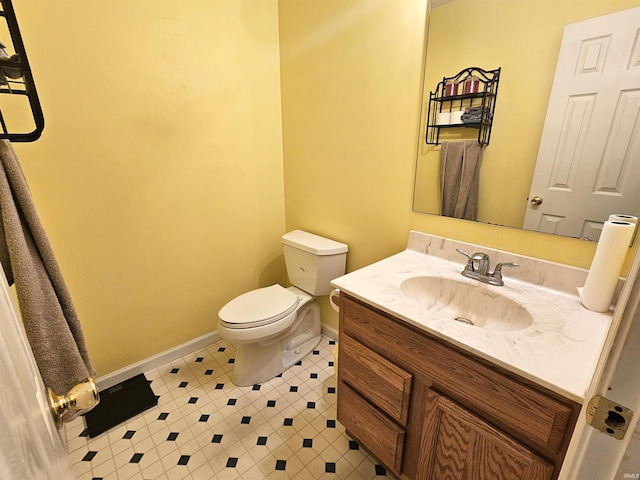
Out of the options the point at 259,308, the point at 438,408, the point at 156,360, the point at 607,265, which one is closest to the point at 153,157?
the point at 259,308

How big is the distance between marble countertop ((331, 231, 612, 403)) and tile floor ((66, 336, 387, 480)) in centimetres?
80

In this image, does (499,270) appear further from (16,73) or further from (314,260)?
(16,73)

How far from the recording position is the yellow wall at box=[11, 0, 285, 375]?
4.23 feet

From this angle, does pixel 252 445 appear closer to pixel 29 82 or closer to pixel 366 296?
pixel 366 296

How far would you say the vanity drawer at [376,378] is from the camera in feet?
3.22

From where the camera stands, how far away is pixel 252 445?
1.35 m

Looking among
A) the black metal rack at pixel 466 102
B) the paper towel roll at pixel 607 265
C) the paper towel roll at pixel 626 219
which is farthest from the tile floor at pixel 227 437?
the black metal rack at pixel 466 102

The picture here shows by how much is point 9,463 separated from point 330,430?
4.51ft

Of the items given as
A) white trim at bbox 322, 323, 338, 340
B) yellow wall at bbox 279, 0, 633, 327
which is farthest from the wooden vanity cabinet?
white trim at bbox 322, 323, 338, 340

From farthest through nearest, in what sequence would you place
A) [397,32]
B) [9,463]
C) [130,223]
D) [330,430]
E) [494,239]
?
1. [130,223]
2. [330,430]
3. [397,32]
4. [494,239]
5. [9,463]

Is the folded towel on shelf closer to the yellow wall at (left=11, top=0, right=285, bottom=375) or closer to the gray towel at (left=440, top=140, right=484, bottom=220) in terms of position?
the gray towel at (left=440, top=140, right=484, bottom=220)

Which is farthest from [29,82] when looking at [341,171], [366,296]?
[341,171]

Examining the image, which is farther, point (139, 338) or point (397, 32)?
point (139, 338)

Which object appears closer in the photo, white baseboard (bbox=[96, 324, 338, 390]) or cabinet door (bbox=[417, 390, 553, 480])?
cabinet door (bbox=[417, 390, 553, 480])
